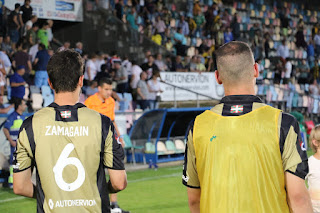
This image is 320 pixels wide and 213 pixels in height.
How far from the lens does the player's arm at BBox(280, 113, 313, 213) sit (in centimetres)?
237

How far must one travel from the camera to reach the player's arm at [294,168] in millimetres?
2367


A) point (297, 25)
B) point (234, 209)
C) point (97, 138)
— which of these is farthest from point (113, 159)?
point (297, 25)

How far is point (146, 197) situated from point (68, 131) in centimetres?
659

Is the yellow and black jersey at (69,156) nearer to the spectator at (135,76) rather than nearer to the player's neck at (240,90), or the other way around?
the player's neck at (240,90)

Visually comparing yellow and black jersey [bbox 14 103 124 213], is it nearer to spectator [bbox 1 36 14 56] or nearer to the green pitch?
the green pitch

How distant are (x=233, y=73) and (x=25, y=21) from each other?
1439 centimetres

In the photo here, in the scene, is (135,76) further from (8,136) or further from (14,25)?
(8,136)

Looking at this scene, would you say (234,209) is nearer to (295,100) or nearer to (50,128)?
(50,128)

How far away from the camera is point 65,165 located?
2.87 metres

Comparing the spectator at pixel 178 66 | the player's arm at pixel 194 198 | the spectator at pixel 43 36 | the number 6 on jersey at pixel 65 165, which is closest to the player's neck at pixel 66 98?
the number 6 on jersey at pixel 65 165

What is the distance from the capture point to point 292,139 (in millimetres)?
2385

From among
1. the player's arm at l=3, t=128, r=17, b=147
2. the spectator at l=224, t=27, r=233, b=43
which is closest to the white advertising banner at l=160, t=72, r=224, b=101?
the spectator at l=224, t=27, r=233, b=43

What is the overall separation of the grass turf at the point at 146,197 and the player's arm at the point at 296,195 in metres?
5.77

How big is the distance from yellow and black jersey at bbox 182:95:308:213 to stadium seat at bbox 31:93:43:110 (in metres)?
11.8
